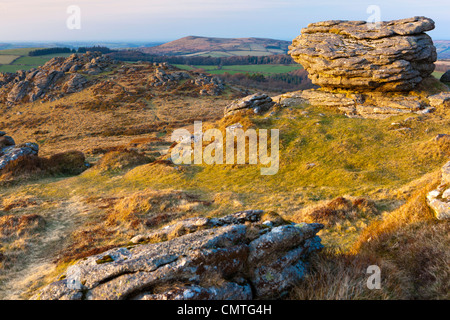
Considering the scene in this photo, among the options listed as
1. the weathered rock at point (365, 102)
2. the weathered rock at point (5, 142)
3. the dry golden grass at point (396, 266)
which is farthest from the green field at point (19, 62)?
the dry golden grass at point (396, 266)

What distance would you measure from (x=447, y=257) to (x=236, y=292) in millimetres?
5180

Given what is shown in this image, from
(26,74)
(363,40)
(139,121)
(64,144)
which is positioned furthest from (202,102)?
(26,74)

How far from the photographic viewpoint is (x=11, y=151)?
3309cm

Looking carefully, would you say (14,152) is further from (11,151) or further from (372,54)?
(372,54)

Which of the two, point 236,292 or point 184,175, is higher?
point 236,292

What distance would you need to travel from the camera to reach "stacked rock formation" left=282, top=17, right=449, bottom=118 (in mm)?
28812

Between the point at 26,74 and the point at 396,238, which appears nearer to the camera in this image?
the point at 396,238

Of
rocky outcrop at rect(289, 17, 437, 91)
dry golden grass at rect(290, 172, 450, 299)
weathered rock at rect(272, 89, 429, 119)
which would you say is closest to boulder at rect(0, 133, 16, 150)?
weathered rock at rect(272, 89, 429, 119)

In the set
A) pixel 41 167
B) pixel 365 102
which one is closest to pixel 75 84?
pixel 41 167

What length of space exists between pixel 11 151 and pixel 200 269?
3649 centimetres

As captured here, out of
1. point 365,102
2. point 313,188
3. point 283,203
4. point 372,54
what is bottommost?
point 283,203

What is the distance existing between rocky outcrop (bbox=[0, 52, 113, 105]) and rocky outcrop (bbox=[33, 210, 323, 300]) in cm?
11556

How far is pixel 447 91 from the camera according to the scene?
30.2 metres
